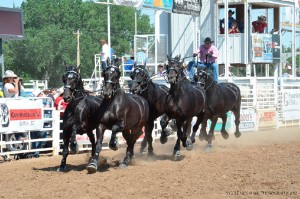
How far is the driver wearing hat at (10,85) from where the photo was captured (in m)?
15.5

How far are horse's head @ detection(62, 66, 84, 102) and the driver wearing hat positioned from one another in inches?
141


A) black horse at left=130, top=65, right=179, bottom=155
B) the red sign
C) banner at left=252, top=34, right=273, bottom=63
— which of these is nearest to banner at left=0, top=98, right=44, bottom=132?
the red sign

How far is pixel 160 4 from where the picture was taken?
22891mm

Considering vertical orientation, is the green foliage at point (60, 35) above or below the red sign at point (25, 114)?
above

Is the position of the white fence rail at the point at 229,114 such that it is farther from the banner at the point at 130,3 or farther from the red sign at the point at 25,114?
the banner at the point at 130,3

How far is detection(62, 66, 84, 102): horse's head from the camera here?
1217 cm

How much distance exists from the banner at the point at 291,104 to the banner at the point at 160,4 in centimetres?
562

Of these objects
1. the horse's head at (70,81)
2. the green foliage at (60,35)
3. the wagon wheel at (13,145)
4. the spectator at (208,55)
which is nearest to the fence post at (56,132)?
the wagon wheel at (13,145)

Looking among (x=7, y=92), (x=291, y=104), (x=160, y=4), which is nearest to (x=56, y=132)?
(x=7, y=92)

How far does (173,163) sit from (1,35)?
287 inches

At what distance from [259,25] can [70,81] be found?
59.7 feet

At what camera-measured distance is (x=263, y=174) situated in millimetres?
11102

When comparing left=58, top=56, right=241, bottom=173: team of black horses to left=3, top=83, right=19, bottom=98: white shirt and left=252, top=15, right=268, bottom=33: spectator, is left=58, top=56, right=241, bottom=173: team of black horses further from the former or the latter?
left=252, top=15, right=268, bottom=33: spectator

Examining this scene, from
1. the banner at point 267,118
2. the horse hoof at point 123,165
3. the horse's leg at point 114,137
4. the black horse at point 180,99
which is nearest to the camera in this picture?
the horse's leg at point 114,137
